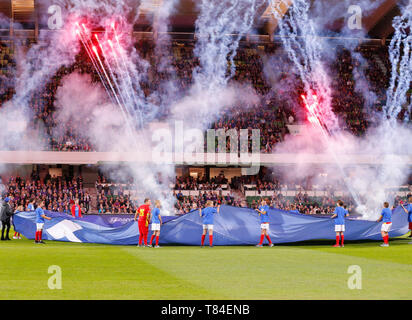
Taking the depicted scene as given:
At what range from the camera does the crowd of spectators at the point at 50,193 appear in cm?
3456

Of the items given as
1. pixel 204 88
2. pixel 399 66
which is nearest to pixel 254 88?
pixel 204 88

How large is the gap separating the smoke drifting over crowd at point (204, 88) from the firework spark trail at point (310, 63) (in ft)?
0.36

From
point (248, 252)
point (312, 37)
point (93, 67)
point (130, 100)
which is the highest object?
point (312, 37)

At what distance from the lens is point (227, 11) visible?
46.0 m

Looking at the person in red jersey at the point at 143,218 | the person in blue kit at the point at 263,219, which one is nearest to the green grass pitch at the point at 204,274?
the person in red jersey at the point at 143,218

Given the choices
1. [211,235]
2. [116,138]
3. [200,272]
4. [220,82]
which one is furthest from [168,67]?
[200,272]

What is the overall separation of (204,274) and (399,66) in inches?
1844

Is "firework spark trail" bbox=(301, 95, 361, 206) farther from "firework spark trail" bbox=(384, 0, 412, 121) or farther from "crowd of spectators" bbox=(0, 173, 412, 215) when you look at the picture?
"firework spark trail" bbox=(384, 0, 412, 121)

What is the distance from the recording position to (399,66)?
52156mm

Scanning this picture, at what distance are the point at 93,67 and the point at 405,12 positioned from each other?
27904 mm

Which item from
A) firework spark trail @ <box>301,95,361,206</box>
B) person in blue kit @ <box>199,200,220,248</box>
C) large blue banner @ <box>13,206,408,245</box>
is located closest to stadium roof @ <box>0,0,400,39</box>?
firework spark trail @ <box>301,95,361,206</box>

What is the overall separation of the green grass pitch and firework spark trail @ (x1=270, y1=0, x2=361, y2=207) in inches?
1014

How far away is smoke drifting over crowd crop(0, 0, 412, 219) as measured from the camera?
40.8 meters
